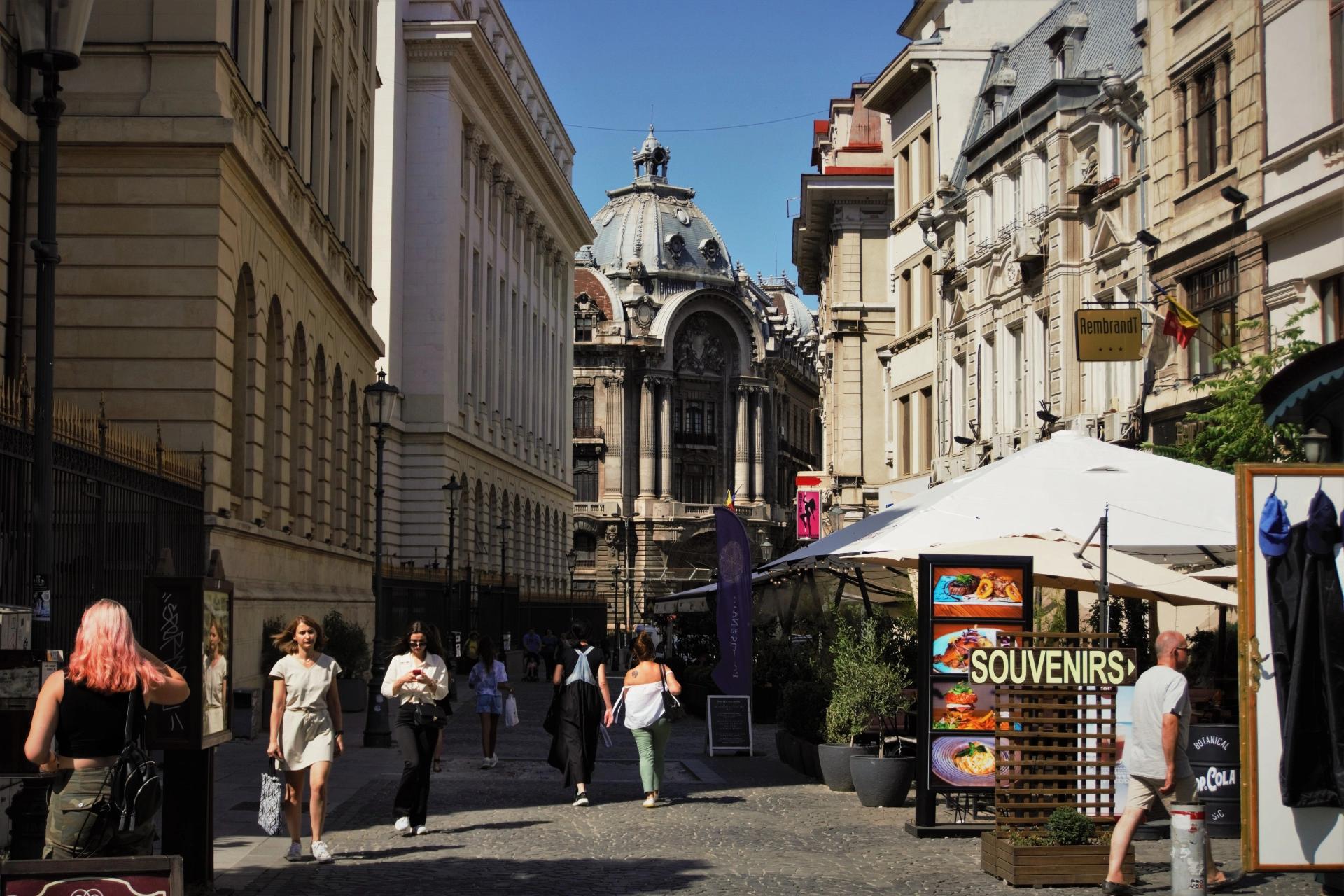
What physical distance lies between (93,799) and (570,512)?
8457 cm

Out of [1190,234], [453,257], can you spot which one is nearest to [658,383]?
[453,257]

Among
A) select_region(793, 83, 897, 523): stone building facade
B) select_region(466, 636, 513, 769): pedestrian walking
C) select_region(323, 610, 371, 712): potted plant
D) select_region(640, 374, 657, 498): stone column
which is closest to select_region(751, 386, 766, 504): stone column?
select_region(640, 374, 657, 498): stone column

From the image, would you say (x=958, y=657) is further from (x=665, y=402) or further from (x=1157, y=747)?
(x=665, y=402)

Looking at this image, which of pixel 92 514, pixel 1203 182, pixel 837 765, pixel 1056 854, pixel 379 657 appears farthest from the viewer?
pixel 1203 182

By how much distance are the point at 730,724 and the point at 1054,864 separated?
10835mm

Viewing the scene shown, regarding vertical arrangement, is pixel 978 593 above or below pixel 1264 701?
above

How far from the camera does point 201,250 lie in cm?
2338

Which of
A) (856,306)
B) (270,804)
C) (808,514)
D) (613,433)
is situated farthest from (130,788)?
(613,433)

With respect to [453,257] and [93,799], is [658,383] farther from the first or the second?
[93,799]

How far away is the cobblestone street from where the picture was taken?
457 inches

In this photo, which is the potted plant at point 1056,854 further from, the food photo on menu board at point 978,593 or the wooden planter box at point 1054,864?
the food photo on menu board at point 978,593

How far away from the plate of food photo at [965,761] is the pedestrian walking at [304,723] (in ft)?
15.1

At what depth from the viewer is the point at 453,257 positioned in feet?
189

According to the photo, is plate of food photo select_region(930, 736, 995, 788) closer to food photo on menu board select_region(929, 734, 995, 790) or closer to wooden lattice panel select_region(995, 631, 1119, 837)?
food photo on menu board select_region(929, 734, 995, 790)
